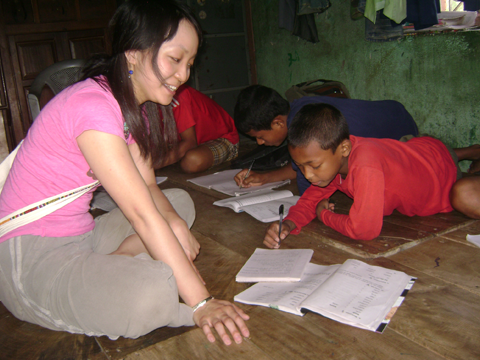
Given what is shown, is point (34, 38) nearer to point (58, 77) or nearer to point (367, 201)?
point (58, 77)

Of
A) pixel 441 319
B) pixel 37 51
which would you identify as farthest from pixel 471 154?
pixel 37 51

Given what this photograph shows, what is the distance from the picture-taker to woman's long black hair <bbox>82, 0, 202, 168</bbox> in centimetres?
112

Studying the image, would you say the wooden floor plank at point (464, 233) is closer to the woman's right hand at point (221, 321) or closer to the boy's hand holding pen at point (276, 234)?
the boy's hand holding pen at point (276, 234)

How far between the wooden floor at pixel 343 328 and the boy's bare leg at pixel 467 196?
0.09 meters

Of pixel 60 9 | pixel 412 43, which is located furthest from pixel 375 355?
pixel 60 9

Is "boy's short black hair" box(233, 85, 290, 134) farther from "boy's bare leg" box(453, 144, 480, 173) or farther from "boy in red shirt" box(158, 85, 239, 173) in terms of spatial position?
"boy's bare leg" box(453, 144, 480, 173)

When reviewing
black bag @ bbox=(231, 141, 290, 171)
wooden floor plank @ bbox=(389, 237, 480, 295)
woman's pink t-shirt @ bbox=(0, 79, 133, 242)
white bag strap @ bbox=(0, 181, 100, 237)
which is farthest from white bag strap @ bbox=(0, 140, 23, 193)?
black bag @ bbox=(231, 141, 290, 171)

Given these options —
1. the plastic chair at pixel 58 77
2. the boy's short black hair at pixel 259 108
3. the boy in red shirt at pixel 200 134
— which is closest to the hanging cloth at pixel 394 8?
the boy's short black hair at pixel 259 108

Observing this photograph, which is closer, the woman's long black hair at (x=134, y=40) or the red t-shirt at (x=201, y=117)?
the woman's long black hair at (x=134, y=40)

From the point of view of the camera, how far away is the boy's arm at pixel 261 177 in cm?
237

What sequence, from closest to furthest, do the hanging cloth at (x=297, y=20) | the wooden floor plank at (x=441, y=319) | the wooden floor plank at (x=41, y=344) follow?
1. the wooden floor plank at (x=441, y=319)
2. the wooden floor plank at (x=41, y=344)
3. the hanging cloth at (x=297, y=20)

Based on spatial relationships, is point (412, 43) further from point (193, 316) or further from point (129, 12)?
point (193, 316)

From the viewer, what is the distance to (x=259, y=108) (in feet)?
7.61

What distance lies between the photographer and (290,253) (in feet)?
4.85
